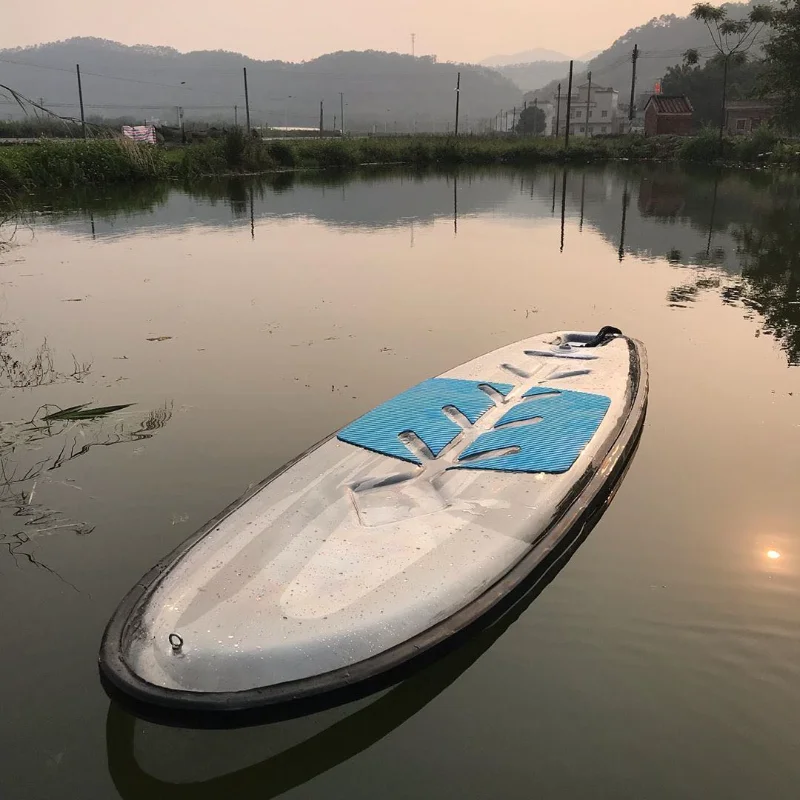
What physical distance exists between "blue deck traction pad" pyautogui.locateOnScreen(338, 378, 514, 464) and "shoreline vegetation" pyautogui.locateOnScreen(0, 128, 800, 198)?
61.5 ft

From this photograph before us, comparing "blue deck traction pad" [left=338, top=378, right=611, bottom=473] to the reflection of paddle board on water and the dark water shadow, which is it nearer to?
the reflection of paddle board on water

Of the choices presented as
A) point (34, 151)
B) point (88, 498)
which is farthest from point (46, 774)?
point (34, 151)

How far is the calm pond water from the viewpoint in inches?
122

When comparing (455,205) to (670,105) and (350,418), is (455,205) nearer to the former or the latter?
(350,418)

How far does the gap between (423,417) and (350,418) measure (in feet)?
4.48

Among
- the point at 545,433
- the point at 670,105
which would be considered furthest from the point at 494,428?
the point at 670,105

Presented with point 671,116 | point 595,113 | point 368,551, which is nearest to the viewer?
point 368,551

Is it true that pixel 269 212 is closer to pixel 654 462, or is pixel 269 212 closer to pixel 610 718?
pixel 654 462

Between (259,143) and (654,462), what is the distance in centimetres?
3592

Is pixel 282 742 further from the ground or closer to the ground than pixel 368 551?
closer to the ground

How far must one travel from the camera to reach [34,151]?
2664 centimetres

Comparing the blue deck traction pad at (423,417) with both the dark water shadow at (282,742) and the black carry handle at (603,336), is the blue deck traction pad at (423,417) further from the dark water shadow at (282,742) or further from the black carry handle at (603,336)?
the black carry handle at (603,336)

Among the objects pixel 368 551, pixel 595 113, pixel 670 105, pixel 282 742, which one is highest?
pixel 595 113

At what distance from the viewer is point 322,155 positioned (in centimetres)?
4078
